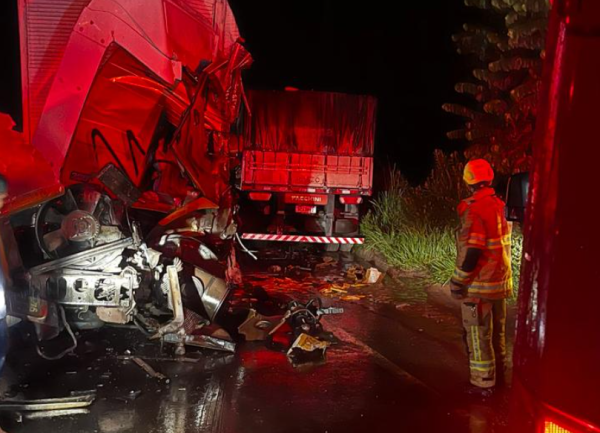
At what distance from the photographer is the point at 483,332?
14.7 ft

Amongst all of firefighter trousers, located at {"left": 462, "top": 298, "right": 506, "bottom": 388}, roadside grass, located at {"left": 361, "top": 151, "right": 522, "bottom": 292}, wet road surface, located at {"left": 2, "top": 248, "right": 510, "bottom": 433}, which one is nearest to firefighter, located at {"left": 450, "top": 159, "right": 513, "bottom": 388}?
firefighter trousers, located at {"left": 462, "top": 298, "right": 506, "bottom": 388}

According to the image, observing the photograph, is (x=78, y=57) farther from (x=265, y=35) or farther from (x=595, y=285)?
(x=265, y=35)

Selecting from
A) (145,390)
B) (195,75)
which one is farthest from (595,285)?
(195,75)

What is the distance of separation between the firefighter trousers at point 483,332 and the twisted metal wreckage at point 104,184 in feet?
7.33

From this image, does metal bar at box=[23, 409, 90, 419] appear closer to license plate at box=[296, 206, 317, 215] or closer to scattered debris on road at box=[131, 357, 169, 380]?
scattered debris on road at box=[131, 357, 169, 380]

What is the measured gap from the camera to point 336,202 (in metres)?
12.1

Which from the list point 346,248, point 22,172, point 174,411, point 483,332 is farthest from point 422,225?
point 22,172

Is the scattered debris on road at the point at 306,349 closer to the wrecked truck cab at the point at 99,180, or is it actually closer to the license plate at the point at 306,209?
the wrecked truck cab at the point at 99,180

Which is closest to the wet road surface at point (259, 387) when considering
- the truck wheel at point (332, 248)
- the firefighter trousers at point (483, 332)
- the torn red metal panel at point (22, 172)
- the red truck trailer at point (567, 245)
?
the firefighter trousers at point (483, 332)

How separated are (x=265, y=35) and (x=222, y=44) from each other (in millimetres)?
22429

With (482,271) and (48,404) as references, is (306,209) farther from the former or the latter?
(48,404)

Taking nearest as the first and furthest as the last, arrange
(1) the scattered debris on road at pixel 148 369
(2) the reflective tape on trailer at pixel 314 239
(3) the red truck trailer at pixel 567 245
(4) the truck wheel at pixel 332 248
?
1. (3) the red truck trailer at pixel 567 245
2. (1) the scattered debris on road at pixel 148 369
3. (2) the reflective tape on trailer at pixel 314 239
4. (4) the truck wheel at pixel 332 248

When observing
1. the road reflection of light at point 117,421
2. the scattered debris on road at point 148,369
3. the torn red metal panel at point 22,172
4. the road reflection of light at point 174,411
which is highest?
the torn red metal panel at point 22,172

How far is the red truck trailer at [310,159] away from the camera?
1199 cm
